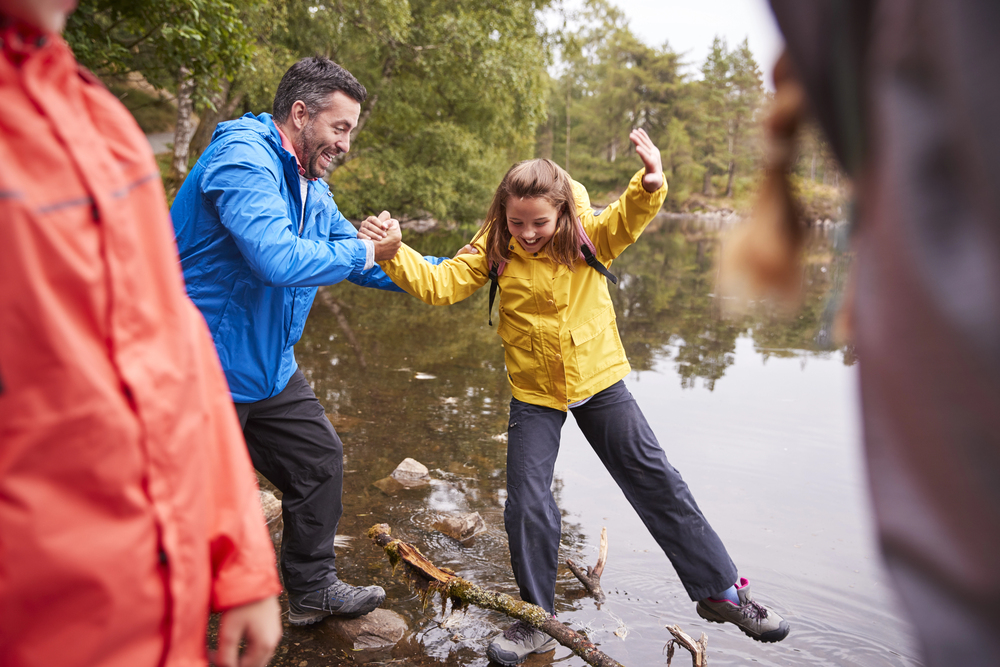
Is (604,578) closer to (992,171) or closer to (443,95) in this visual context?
(992,171)

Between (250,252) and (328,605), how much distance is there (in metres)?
1.69

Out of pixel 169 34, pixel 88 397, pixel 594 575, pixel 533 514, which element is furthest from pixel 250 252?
pixel 169 34

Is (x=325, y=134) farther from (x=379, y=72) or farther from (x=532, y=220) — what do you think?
(x=379, y=72)

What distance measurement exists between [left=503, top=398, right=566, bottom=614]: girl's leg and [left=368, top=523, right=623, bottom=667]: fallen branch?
Answer: 113mm

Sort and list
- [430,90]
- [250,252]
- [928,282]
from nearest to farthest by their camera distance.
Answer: [928,282] < [250,252] < [430,90]

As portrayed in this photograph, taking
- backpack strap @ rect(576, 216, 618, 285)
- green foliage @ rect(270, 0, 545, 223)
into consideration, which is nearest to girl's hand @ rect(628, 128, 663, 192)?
backpack strap @ rect(576, 216, 618, 285)

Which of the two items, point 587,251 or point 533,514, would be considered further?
point 587,251

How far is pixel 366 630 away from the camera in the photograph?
3279 millimetres

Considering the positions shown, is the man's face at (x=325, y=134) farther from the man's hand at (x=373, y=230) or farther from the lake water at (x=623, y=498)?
the lake water at (x=623, y=498)

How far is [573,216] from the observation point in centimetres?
343

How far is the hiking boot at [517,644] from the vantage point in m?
3.09

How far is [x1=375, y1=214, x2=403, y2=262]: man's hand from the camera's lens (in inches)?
133

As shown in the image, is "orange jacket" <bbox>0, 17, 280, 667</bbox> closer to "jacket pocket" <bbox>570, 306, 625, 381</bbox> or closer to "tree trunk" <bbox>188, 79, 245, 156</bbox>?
"jacket pocket" <bbox>570, 306, 625, 381</bbox>

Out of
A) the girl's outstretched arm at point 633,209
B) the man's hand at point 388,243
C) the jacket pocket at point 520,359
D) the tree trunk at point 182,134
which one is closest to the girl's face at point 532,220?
the girl's outstretched arm at point 633,209
